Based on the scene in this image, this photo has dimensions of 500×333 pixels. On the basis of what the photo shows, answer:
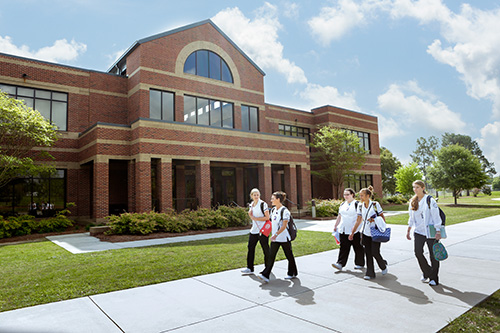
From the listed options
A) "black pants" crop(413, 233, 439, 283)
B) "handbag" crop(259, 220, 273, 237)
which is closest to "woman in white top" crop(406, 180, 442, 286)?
"black pants" crop(413, 233, 439, 283)

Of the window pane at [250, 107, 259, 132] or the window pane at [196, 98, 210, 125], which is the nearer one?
the window pane at [196, 98, 210, 125]

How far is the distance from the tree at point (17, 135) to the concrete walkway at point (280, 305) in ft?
42.3

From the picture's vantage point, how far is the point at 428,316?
14.4ft

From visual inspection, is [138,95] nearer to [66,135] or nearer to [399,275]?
[66,135]

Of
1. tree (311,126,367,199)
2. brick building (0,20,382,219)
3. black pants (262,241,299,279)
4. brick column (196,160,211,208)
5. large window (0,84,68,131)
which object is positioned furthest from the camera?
tree (311,126,367,199)

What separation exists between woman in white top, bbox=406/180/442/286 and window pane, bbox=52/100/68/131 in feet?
65.4

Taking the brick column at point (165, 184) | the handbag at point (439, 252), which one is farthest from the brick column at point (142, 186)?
the handbag at point (439, 252)

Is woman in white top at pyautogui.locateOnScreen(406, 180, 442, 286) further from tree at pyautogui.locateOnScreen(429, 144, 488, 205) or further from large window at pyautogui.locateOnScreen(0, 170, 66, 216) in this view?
tree at pyautogui.locateOnScreen(429, 144, 488, 205)

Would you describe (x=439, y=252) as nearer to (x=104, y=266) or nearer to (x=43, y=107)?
(x=104, y=266)

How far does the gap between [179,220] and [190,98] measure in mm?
9102

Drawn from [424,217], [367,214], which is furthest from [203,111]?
[424,217]

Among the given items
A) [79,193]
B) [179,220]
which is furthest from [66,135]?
[179,220]

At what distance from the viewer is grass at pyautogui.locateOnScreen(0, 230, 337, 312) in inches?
233

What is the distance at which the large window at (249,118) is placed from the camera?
23.3m
